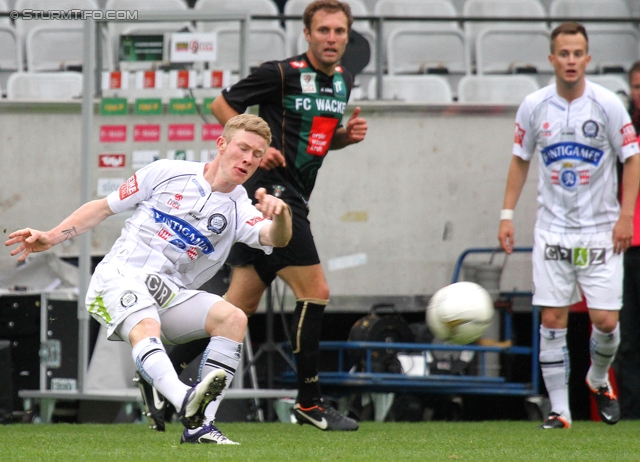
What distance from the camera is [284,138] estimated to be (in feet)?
18.8

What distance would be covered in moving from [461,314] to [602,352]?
123cm

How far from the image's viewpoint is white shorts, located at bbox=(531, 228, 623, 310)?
610cm

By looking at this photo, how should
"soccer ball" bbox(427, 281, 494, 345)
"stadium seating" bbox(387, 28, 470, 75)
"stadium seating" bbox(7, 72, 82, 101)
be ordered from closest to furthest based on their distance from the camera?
"soccer ball" bbox(427, 281, 494, 345) → "stadium seating" bbox(7, 72, 82, 101) → "stadium seating" bbox(387, 28, 470, 75)

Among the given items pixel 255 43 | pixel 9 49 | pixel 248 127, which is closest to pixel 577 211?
pixel 248 127

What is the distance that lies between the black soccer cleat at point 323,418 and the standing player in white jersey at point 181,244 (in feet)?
3.66

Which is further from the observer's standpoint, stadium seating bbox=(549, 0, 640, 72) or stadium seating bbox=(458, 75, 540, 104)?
stadium seating bbox=(549, 0, 640, 72)

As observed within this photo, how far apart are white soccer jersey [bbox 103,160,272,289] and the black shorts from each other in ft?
2.61

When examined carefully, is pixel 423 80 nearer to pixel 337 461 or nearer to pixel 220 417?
pixel 220 417

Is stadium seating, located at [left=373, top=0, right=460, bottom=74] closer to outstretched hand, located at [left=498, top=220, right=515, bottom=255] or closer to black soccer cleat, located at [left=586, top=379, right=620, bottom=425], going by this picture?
outstretched hand, located at [left=498, top=220, right=515, bottom=255]

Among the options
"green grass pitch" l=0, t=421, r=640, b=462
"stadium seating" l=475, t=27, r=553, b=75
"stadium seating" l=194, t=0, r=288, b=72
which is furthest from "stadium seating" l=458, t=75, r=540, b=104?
"green grass pitch" l=0, t=421, r=640, b=462

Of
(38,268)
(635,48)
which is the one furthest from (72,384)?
(635,48)

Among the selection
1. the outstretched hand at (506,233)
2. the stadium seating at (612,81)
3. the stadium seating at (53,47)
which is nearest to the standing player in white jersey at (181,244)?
the outstretched hand at (506,233)

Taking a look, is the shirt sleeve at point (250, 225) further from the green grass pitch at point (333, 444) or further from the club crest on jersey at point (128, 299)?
the green grass pitch at point (333, 444)

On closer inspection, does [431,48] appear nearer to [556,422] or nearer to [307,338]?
[556,422]
